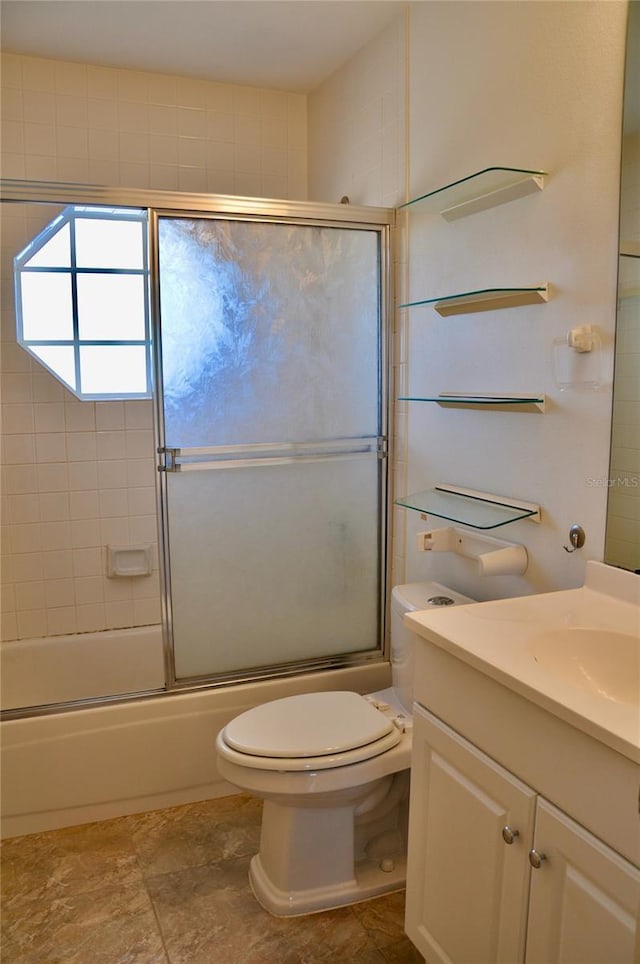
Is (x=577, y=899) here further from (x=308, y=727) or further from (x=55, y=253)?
(x=55, y=253)

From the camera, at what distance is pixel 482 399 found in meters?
2.12

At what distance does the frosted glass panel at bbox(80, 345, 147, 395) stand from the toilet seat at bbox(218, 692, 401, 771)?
1.53 m

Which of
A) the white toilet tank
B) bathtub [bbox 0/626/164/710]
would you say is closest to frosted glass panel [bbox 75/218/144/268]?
bathtub [bbox 0/626/164/710]

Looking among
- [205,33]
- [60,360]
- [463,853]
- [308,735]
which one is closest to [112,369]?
[60,360]

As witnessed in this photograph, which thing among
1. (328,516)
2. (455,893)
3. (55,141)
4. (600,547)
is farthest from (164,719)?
(55,141)

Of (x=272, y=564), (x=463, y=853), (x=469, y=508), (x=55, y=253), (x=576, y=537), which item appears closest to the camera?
(x=463, y=853)

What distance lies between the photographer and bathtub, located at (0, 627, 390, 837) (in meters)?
2.37

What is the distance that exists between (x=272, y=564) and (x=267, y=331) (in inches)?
31.2

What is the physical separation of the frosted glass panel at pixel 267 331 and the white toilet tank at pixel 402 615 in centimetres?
66

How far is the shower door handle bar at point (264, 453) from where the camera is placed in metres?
2.43

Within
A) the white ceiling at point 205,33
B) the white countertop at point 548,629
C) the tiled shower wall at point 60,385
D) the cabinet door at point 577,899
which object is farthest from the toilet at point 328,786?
the white ceiling at point 205,33

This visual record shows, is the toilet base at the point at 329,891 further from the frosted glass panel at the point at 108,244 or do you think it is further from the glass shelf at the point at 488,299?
the frosted glass panel at the point at 108,244

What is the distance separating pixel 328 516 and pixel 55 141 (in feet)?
5.95

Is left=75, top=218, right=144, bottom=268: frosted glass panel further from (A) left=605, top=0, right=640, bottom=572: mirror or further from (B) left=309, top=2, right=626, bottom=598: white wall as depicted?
(A) left=605, top=0, right=640, bottom=572: mirror
